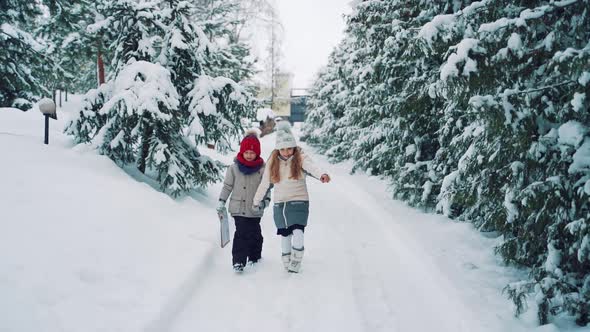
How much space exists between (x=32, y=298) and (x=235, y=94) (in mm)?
5435

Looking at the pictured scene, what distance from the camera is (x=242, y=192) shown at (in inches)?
217

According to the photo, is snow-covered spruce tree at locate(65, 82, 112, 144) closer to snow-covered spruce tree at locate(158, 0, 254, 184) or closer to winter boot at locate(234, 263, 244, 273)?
snow-covered spruce tree at locate(158, 0, 254, 184)

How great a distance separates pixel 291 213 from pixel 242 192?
2.60 feet

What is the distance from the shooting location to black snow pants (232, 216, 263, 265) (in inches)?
212

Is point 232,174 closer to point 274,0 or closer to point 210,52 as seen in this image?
point 210,52

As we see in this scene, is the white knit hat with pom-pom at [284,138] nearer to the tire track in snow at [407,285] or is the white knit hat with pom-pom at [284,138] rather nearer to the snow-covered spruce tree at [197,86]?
the tire track in snow at [407,285]

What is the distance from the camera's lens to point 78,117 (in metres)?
7.52

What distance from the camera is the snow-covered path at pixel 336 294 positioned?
13.1ft

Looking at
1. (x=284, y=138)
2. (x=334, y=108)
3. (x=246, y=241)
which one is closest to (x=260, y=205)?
(x=246, y=241)

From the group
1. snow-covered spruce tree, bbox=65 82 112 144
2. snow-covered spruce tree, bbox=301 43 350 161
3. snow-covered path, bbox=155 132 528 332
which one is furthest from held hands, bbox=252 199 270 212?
snow-covered spruce tree, bbox=301 43 350 161

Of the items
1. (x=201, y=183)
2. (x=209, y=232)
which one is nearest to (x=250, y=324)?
(x=209, y=232)

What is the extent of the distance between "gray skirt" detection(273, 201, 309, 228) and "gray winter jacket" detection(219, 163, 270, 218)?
25 cm

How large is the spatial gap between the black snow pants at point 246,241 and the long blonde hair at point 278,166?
0.76m

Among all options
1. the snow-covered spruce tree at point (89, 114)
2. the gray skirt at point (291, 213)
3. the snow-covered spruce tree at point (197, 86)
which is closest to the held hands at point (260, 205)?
the gray skirt at point (291, 213)
